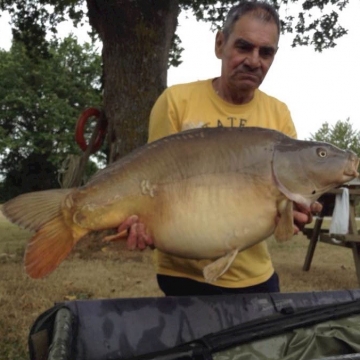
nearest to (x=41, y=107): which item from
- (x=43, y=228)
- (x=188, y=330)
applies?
(x=188, y=330)

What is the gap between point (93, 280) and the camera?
5059 mm

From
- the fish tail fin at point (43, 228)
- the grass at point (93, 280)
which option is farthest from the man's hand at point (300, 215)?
the grass at point (93, 280)

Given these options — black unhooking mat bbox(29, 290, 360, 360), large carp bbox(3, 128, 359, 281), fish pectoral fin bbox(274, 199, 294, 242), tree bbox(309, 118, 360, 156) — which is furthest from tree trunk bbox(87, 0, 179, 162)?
tree bbox(309, 118, 360, 156)

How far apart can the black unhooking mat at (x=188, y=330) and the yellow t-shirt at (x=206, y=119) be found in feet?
0.32

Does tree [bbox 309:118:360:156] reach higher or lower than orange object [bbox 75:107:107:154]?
higher

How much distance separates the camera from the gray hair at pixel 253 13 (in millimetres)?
1799

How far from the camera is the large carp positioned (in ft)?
5.06

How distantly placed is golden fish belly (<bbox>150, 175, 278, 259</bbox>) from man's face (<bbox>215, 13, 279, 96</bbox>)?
357 mm

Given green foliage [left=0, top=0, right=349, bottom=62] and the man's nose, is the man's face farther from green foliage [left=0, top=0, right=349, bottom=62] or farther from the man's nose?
green foliage [left=0, top=0, right=349, bottom=62]

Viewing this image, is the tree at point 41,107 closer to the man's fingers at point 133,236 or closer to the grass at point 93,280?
the grass at point 93,280

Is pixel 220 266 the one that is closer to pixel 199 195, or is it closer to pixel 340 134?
pixel 199 195

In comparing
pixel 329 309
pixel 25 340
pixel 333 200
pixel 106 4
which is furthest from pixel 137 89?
pixel 329 309

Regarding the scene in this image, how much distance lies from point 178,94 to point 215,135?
0.28 m

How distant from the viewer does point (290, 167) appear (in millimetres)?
1575
